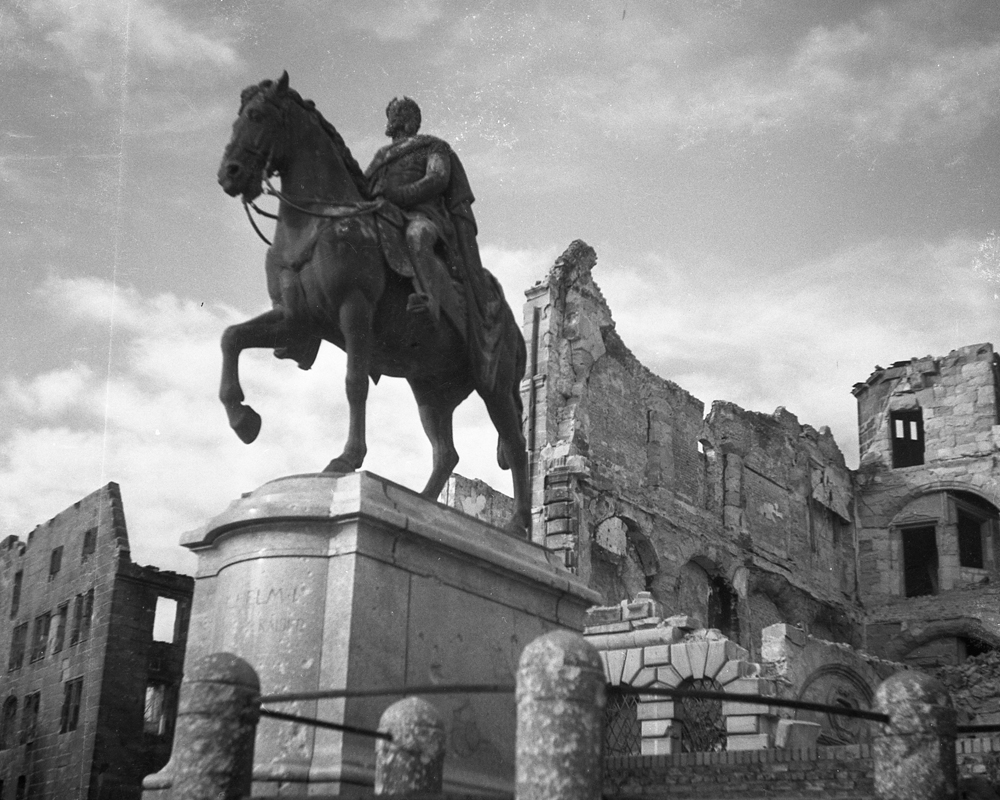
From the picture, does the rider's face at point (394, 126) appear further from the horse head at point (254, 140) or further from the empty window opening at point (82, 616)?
the empty window opening at point (82, 616)

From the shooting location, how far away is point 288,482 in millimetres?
6691

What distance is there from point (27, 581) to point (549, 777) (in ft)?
119

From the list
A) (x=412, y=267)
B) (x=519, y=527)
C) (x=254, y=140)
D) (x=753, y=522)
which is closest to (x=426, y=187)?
(x=412, y=267)

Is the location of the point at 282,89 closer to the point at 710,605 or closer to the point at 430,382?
the point at 430,382

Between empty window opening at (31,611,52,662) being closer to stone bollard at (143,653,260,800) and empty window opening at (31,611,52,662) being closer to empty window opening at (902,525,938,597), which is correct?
empty window opening at (902,525,938,597)

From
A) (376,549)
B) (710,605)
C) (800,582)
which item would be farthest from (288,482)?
(800,582)

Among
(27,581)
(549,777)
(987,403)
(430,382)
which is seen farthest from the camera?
(27,581)

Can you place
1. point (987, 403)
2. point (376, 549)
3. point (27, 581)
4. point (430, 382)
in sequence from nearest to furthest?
point (376, 549) → point (430, 382) → point (987, 403) → point (27, 581)

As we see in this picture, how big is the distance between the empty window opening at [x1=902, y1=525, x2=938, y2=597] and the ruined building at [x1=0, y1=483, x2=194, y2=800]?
705 inches

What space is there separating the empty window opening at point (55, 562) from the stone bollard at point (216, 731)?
3239 cm

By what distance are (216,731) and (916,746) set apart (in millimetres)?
2382

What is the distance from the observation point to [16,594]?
1518 inches

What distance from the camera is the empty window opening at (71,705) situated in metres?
31.6

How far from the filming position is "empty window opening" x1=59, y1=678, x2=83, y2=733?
31.6 metres
